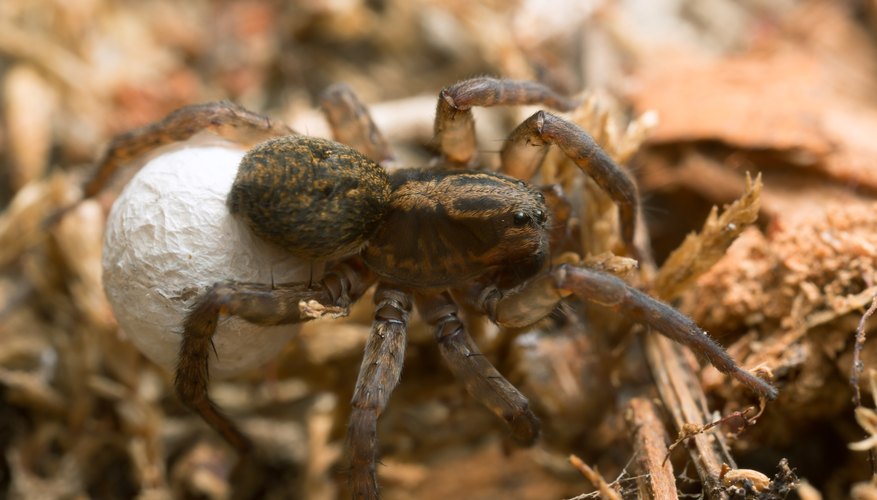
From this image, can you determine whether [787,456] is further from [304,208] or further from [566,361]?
[304,208]

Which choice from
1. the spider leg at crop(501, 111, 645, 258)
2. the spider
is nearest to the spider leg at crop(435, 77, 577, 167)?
the spider

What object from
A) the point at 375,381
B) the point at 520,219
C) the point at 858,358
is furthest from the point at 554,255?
the point at 858,358

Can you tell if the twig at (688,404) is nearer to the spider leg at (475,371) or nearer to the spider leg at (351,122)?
the spider leg at (475,371)

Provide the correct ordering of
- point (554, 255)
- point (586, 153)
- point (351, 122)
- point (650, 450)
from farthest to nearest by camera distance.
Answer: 1. point (351, 122)
2. point (554, 255)
3. point (586, 153)
4. point (650, 450)

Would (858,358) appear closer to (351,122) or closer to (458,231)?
(458,231)

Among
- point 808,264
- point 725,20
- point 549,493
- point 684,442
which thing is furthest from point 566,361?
point 725,20

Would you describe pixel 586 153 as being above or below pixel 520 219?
above

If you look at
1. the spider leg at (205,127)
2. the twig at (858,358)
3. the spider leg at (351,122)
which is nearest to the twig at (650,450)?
the twig at (858,358)

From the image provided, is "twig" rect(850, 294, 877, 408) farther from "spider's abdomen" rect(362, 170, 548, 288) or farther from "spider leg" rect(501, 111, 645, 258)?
"spider's abdomen" rect(362, 170, 548, 288)
